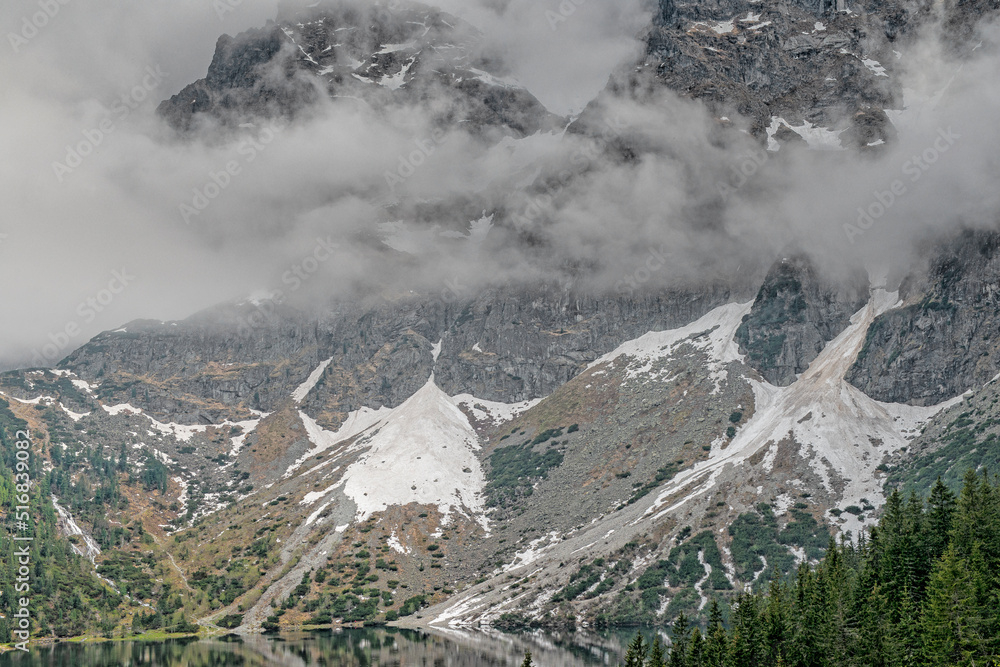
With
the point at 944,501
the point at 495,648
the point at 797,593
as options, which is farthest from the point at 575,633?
the point at 944,501

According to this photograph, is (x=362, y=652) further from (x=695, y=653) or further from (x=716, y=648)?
(x=695, y=653)

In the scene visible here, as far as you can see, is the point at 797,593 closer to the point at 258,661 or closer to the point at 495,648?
the point at 495,648

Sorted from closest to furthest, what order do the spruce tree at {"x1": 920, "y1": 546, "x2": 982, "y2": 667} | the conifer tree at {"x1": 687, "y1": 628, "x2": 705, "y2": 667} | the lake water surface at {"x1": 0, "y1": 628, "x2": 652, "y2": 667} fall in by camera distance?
1. the spruce tree at {"x1": 920, "y1": 546, "x2": 982, "y2": 667}
2. the conifer tree at {"x1": 687, "y1": 628, "x2": 705, "y2": 667}
3. the lake water surface at {"x1": 0, "y1": 628, "x2": 652, "y2": 667}

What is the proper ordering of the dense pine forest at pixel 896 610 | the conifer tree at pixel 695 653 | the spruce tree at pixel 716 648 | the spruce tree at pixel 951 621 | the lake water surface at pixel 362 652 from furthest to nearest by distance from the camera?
1. the lake water surface at pixel 362 652
2. the spruce tree at pixel 716 648
3. the conifer tree at pixel 695 653
4. the dense pine forest at pixel 896 610
5. the spruce tree at pixel 951 621

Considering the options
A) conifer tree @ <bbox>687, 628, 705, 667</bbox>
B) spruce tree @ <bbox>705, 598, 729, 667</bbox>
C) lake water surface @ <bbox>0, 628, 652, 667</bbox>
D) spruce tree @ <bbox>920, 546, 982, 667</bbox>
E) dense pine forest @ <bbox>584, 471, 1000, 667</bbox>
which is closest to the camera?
spruce tree @ <bbox>920, 546, 982, 667</bbox>

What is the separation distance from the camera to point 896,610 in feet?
331

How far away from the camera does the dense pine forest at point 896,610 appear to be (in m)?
84.9

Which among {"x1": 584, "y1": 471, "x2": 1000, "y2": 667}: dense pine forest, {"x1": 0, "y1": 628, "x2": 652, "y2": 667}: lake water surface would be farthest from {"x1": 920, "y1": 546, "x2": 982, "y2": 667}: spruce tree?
{"x1": 0, "y1": 628, "x2": 652, "y2": 667}: lake water surface

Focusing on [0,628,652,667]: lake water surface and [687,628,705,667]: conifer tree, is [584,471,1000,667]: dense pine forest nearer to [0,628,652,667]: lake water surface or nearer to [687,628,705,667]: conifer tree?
[687,628,705,667]: conifer tree

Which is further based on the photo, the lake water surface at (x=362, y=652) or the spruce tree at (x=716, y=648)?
the lake water surface at (x=362, y=652)

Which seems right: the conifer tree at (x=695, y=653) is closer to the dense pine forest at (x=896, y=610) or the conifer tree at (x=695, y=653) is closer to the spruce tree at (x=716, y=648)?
the dense pine forest at (x=896, y=610)

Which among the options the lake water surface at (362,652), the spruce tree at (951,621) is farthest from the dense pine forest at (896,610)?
the lake water surface at (362,652)

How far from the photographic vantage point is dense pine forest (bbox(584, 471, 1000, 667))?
278ft

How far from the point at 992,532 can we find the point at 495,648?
95.8 metres
